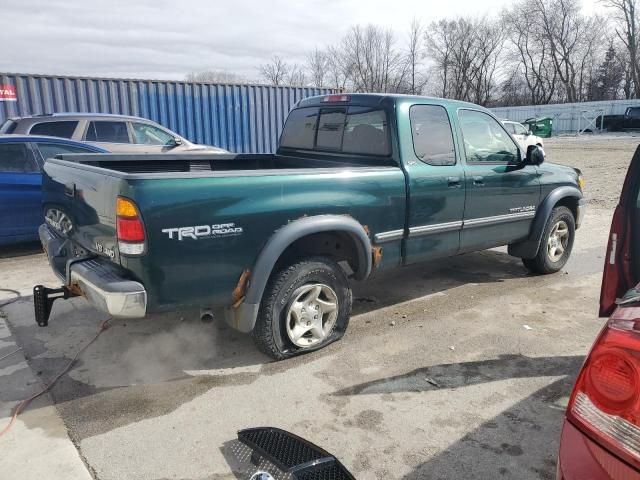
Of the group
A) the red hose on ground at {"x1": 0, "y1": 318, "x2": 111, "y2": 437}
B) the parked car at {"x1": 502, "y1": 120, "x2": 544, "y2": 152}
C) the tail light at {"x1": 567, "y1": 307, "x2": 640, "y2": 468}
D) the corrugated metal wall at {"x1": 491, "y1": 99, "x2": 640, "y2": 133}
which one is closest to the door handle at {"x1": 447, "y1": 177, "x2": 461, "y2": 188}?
the tail light at {"x1": 567, "y1": 307, "x2": 640, "y2": 468}

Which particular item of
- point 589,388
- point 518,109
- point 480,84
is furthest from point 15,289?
point 480,84

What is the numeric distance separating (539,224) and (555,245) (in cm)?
58

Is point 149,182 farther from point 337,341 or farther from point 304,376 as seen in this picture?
point 337,341

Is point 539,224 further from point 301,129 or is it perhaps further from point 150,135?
point 150,135

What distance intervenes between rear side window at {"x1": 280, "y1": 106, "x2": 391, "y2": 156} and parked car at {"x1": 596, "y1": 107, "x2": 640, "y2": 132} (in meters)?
35.7

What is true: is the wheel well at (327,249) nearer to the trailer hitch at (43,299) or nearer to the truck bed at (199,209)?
the truck bed at (199,209)

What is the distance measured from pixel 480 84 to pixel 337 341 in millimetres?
67450

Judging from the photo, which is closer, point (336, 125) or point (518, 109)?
point (336, 125)

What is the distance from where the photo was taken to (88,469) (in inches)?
105

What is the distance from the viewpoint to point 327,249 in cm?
402

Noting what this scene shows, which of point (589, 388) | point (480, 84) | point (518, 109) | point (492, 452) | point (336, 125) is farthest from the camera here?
point (480, 84)

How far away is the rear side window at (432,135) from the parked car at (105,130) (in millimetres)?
4516

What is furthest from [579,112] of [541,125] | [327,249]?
[327,249]

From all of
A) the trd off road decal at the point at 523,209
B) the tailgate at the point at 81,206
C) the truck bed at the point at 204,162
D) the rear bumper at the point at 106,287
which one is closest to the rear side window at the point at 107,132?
the truck bed at the point at 204,162
